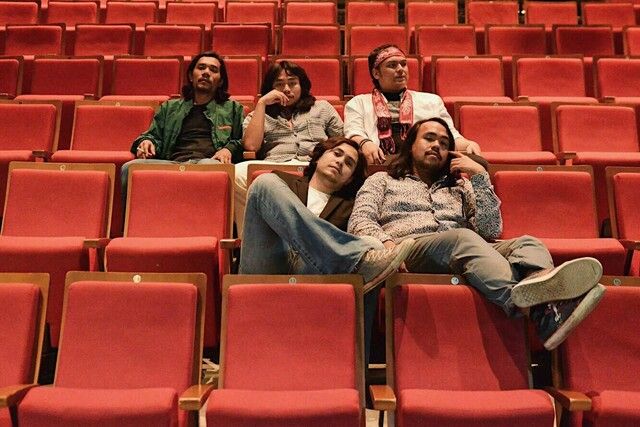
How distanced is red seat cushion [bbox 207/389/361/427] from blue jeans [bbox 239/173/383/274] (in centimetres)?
10

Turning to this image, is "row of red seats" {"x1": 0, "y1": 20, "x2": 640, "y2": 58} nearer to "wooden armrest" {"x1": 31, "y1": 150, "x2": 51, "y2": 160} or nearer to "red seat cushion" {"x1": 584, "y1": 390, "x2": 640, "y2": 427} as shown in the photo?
"wooden armrest" {"x1": 31, "y1": 150, "x2": 51, "y2": 160}

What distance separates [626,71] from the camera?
0.88 m

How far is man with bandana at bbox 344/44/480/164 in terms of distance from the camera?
62 centimetres

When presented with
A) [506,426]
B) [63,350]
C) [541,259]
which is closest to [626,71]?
[541,259]

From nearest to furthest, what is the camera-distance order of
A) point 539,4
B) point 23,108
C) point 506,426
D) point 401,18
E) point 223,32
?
point 506,426 → point 23,108 → point 223,32 → point 539,4 → point 401,18

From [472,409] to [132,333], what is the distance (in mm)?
209

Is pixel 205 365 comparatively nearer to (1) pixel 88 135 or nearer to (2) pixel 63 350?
(2) pixel 63 350

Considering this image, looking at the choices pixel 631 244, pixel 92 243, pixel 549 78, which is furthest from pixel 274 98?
pixel 549 78

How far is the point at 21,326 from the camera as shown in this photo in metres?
0.37

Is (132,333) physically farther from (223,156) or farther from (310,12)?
(310,12)

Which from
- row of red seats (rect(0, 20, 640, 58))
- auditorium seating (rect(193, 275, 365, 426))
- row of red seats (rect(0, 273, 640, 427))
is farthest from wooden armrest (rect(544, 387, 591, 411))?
row of red seats (rect(0, 20, 640, 58))

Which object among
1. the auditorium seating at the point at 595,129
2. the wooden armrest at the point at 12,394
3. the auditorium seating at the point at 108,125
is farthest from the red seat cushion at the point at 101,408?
the auditorium seating at the point at 595,129

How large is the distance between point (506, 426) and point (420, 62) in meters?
0.67

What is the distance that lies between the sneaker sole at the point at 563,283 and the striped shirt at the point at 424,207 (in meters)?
0.11
